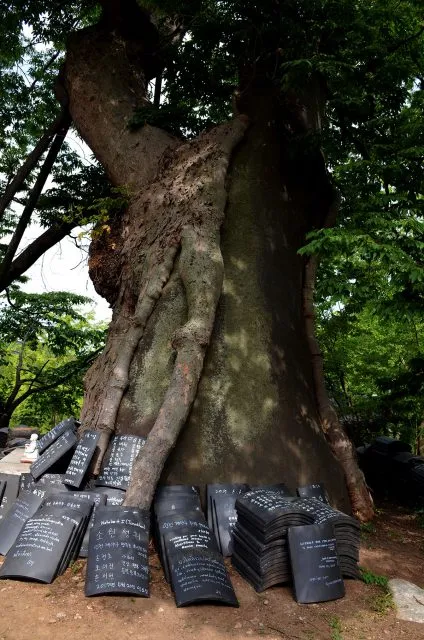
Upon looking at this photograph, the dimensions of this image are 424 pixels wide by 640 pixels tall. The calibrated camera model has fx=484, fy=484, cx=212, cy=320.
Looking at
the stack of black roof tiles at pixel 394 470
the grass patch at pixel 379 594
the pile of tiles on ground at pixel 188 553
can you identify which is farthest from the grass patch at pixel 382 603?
the stack of black roof tiles at pixel 394 470

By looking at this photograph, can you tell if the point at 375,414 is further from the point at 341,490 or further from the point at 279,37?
the point at 279,37

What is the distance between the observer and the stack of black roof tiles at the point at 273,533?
3.84 m

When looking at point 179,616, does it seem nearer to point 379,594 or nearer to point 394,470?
point 379,594

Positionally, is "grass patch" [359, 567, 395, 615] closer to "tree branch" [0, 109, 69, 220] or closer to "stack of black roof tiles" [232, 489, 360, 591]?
"stack of black roof tiles" [232, 489, 360, 591]

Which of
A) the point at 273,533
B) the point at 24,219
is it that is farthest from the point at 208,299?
the point at 24,219

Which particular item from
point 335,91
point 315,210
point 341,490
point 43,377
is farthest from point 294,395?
point 43,377

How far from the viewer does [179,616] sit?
3.34 metres

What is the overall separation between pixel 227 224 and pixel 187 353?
2.13 meters

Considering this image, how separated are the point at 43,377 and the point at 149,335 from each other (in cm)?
943

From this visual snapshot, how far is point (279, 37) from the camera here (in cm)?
717

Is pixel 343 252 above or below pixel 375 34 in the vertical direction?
below

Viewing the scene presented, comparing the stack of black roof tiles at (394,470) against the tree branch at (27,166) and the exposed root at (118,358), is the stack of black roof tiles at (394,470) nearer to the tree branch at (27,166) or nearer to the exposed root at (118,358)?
the exposed root at (118,358)

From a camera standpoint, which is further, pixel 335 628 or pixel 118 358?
pixel 118 358

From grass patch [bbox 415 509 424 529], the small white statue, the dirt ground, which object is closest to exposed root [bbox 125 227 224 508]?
the dirt ground
